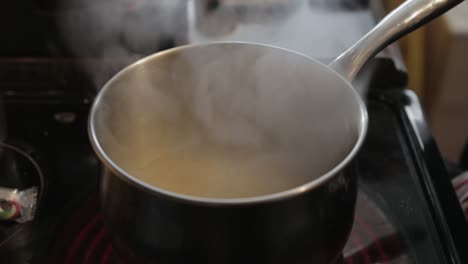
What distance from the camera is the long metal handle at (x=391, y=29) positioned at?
1.53ft

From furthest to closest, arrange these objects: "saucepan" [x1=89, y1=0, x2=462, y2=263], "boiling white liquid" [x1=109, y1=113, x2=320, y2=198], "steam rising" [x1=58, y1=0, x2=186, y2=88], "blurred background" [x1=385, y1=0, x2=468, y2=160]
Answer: "blurred background" [x1=385, y1=0, x2=468, y2=160]
"steam rising" [x1=58, y1=0, x2=186, y2=88]
"boiling white liquid" [x1=109, y1=113, x2=320, y2=198]
"saucepan" [x1=89, y1=0, x2=462, y2=263]

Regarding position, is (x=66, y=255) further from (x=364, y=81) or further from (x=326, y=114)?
(x=364, y=81)

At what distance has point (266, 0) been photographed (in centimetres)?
76

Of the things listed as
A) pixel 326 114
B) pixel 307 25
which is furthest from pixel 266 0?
pixel 326 114

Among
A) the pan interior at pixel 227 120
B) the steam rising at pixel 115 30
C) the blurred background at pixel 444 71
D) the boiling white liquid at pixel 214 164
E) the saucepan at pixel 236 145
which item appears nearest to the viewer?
the saucepan at pixel 236 145

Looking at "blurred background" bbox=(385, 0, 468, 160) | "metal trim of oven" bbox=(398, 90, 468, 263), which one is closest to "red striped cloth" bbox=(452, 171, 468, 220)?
"metal trim of oven" bbox=(398, 90, 468, 263)

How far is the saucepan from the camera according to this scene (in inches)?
13.5

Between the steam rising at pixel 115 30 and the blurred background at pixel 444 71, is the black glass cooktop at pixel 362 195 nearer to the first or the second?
the steam rising at pixel 115 30

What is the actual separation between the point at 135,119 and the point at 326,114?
171 mm

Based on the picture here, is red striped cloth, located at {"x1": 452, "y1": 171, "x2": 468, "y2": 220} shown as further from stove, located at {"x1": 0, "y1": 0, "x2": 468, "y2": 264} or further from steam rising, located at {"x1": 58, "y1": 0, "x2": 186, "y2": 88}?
steam rising, located at {"x1": 58, "y1": 0, "x2": 186, "y2": 88}

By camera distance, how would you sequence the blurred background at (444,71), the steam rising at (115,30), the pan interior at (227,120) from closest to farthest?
the pan interior at (227,120), the steam rising at (115,30), the blurred background at (444,71)

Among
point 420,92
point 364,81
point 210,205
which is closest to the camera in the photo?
point 210,205

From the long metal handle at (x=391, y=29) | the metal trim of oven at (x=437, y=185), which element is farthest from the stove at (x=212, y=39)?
the long metal handle at (x=391, y=29)

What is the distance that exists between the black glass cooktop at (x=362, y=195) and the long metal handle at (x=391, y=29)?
15 centimetres
